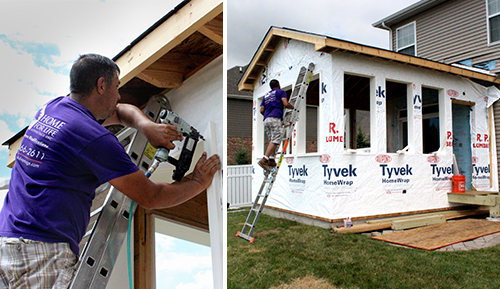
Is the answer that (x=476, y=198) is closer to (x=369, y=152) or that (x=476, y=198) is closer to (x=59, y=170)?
(x=369, y=152)

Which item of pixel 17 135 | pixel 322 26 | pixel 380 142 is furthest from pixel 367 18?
pixel 17 135

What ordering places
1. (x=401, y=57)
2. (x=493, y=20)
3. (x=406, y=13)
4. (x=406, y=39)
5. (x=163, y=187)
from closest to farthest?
1. (x=163, y=187)
2. (x=401, y=57)
3. (x=493, y=20)
4. (x=406, y=13)
5. (x=406, y=39)

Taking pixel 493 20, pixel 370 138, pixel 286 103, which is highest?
pixel 493 20

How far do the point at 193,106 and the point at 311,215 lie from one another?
377 cm

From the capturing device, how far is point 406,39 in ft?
34.2

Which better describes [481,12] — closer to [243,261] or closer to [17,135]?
[243,261]

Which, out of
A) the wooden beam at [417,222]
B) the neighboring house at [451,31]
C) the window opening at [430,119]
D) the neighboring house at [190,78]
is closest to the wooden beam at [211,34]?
the neighboring house at [190,78]

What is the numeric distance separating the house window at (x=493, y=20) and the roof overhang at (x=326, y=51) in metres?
1.85

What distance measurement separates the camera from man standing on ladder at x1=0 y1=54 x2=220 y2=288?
129cm

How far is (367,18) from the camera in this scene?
1153 cm

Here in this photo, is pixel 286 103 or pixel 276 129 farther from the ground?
pixel 286 103

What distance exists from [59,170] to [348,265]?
9.61 ft

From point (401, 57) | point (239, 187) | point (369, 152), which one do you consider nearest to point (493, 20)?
point (401, 57)

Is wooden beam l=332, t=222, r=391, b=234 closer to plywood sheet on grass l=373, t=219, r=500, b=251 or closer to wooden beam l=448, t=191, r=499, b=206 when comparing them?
plywood sheet on grass l=373, t=219, r=500, b=251
